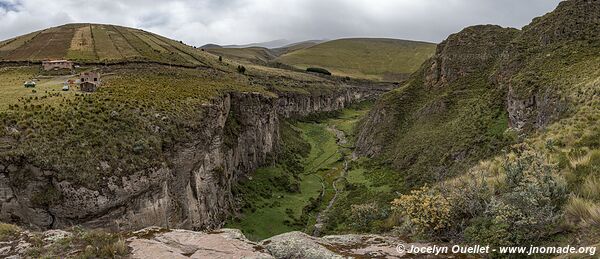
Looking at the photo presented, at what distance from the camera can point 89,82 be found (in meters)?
49.2

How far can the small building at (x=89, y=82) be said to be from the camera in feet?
159

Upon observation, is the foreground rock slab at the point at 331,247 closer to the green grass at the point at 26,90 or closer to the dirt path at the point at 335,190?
the dirt path at the point at 335,190

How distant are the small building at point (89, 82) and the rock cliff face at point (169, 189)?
14.8m

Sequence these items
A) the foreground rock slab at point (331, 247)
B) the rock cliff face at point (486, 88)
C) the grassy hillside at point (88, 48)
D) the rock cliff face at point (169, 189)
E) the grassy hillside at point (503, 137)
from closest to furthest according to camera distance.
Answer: the grassy hillside at point (503, 137)
the foreground rock slab at point (331, 247)
the rock cliff face at point (169, 189)
the rock cliff face at point (486, 88)
the grassy hillside at point (88, 48)

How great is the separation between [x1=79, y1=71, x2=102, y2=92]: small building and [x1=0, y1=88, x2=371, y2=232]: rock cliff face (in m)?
14.8

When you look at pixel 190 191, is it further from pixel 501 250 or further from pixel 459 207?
pixel 501 250

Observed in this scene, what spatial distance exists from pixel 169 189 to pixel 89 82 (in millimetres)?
21863

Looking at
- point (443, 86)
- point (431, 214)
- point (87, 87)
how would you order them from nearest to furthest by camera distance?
point (431, 214)
point (87, 87)
point (443, 86)

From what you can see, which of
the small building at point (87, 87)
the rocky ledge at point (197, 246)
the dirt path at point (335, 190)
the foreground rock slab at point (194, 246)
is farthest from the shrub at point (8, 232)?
the small building at point (87, 87)

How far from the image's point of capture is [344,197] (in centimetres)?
5831

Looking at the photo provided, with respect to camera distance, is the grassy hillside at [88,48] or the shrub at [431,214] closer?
Answer: the shrub at [431,214]

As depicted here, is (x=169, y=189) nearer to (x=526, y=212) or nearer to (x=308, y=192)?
(x=308, y=192)

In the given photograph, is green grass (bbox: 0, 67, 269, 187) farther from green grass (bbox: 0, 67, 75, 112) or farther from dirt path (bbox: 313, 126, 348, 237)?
dirt path (bbox: 313, 126, 348, 237)

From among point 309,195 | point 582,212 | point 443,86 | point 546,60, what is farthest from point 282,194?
point 582,212
